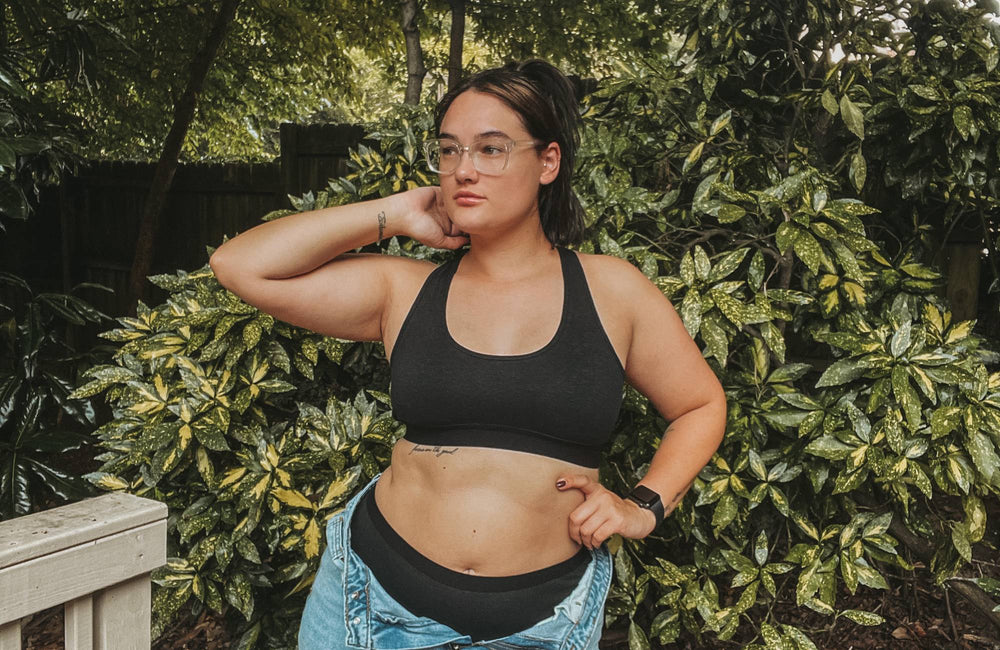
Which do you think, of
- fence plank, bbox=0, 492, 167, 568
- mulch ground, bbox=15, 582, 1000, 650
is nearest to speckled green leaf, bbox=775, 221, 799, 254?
mulch ground, bbox=15, 582, 1000, 650

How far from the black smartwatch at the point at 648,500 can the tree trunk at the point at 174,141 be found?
4355 mm

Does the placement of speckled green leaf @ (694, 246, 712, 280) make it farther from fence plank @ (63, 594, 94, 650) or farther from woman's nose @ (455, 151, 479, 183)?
fence plank @ (63, 594, 94, 650)

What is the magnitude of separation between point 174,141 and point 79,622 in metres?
4.54

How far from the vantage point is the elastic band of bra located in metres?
1.41

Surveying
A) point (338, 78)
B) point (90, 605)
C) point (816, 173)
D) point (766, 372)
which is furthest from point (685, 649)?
point (338, 78)

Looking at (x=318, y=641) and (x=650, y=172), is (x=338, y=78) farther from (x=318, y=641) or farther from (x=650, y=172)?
(x=318, y=641)

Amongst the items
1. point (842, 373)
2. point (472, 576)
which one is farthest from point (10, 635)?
point (842, 373)

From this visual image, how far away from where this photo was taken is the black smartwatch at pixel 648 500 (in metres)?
1.49

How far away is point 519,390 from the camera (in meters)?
1.42

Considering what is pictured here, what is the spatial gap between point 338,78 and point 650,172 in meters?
5.17

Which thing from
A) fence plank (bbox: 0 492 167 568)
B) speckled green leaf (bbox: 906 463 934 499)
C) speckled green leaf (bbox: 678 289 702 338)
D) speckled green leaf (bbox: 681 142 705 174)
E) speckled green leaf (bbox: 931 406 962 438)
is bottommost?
speckled green leaf (bbox: 906 463 934 499)

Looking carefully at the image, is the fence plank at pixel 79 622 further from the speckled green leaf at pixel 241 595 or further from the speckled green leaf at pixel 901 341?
the speckled green leaf at pixel 901 341

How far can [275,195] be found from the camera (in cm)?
532

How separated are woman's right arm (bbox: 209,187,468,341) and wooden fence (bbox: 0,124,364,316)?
11.6ft
